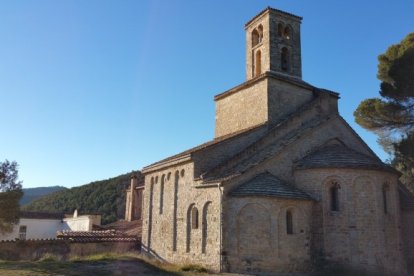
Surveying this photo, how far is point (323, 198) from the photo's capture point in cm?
1656

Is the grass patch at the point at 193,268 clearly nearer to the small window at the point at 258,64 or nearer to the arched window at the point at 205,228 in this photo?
the arched window at the point at 205,228

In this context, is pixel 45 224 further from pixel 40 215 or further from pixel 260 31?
pixel 260 31

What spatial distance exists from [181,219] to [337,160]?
750 cm

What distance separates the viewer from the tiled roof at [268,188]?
15.5 metres

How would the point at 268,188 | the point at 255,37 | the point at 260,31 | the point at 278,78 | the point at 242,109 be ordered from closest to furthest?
1. the point at 268,188
2. the point at 278,78
3. the point at 242,109
4. the point at 260,31
5. the point at 255,37

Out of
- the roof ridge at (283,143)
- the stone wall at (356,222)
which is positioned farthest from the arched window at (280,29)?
the stone wall at (356,222)

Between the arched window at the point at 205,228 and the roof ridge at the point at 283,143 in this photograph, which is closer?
the arched window at the point at 205,228

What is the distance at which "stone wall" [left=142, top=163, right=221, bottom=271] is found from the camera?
15984 millimetres

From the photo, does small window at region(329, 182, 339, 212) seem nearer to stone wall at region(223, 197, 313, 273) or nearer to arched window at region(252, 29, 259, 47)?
stone wall at region(223, 197, 313, 273)

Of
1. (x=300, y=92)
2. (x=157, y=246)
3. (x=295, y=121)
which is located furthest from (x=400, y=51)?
(x=157, y=246)

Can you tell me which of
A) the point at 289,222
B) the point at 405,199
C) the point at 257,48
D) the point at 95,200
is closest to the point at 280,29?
the point at 257,48

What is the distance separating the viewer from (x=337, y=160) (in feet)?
55.1

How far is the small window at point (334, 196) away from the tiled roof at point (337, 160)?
93cm

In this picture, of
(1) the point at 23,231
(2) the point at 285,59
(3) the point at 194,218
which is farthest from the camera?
(1) the point at 23,231
